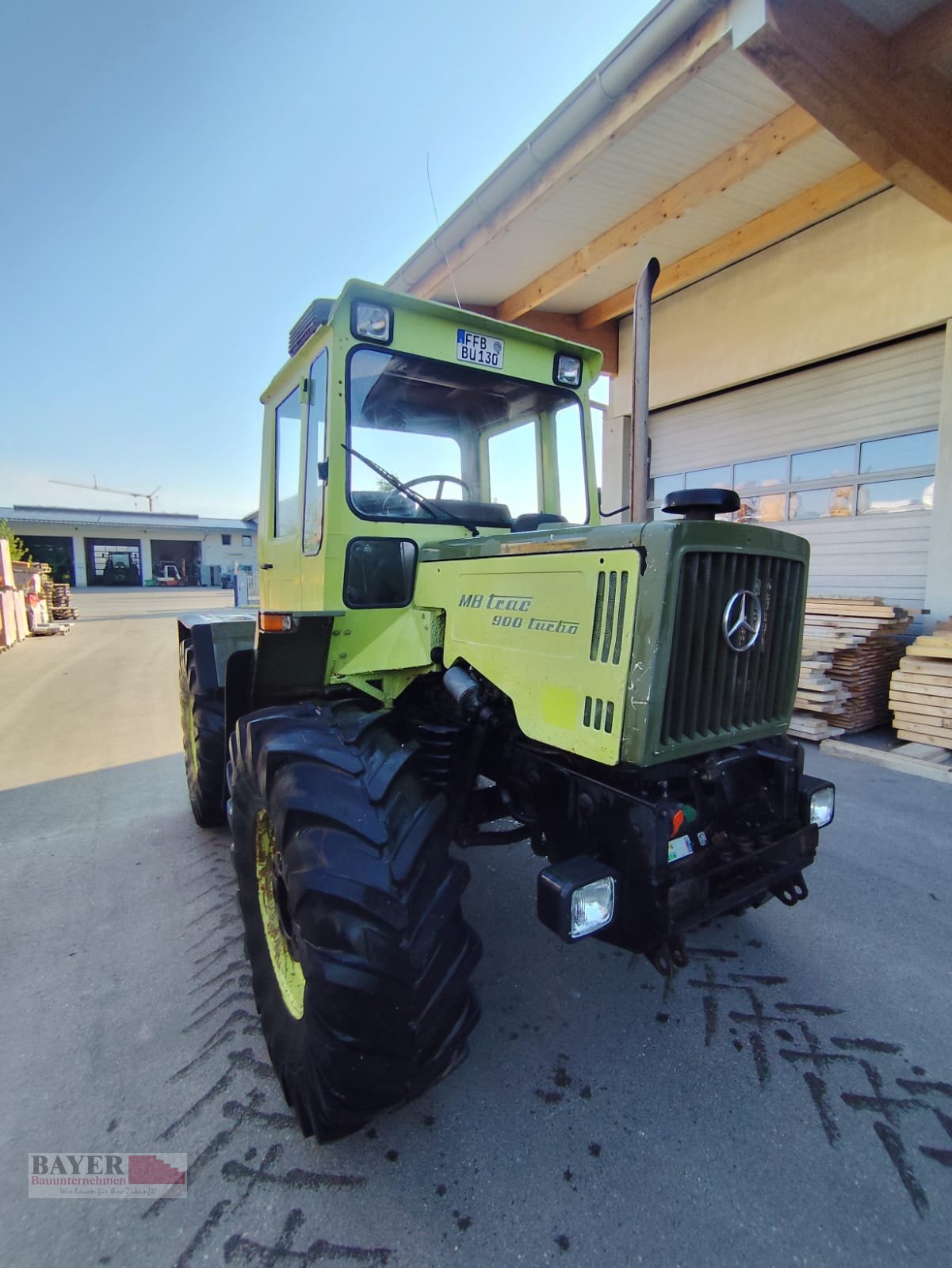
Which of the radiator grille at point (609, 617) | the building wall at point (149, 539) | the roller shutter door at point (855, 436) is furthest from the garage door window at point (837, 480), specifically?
the building wall at point (149, 539)

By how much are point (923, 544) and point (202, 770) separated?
6726 mm

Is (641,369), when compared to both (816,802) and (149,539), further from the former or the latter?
(149,539)

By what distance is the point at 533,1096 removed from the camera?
6.32 feet

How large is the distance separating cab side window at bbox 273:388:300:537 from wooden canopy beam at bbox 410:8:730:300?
2105mm

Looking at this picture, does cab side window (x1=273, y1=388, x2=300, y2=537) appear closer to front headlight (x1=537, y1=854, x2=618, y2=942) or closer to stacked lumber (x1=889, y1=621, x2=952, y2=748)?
front headlight (x1=537, y1=854, x2=618, y2=942)

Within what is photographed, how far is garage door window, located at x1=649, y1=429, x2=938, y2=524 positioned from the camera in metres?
6.13

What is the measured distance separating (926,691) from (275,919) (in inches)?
212

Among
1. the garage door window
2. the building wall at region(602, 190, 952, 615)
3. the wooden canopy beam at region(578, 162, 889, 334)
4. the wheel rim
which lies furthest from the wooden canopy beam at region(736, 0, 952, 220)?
the wheel rim

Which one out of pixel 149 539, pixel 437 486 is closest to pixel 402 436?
pixel 437 486

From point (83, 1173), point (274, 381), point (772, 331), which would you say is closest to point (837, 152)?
point (772, 331)

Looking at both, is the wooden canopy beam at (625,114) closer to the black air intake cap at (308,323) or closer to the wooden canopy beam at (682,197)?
the wooden canopy beam at (682,197)

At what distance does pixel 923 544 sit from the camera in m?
6.11

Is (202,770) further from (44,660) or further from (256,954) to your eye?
(44,660)

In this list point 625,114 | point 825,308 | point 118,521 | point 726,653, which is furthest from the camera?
point 118,521
